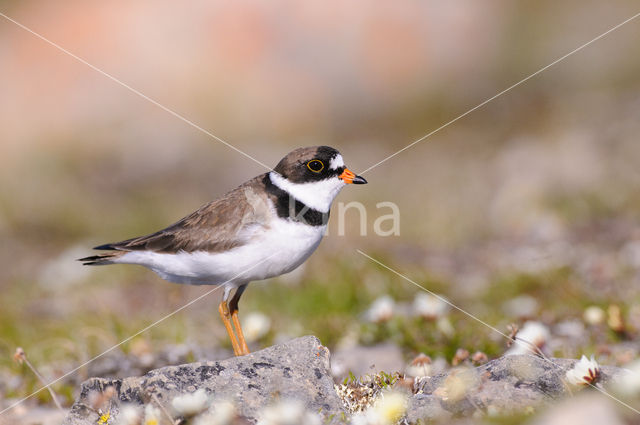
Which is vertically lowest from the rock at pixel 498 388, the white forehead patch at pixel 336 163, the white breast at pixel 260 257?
the rock at pixel 498 388

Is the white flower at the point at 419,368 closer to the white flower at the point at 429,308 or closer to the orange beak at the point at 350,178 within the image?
the white flower at the point at 429,308

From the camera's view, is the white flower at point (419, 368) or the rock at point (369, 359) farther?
the rock at point (369, 359)

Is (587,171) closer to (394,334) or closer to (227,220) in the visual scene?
(394,334)

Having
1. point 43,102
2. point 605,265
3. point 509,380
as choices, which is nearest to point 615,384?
point 509,380

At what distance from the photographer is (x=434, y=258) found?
37.9ft

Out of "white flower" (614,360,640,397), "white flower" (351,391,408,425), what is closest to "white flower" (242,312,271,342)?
"white flower" (351,391,408,425)

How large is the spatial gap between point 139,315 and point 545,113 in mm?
12007

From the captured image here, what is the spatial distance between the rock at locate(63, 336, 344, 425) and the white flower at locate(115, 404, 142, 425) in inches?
3.6

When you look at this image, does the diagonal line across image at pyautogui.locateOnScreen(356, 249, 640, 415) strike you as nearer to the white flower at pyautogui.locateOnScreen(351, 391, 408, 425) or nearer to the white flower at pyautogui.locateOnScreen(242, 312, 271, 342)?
the white flower at pyautogui.locateOnScreen(351, 391, 408, 425)

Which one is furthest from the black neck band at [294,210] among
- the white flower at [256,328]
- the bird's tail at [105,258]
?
the white flower at [256,328]

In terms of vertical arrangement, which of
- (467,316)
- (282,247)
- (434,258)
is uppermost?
(282,247)

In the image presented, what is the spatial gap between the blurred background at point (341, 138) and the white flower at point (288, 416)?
14.4 ft

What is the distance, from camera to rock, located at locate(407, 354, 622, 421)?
4246 mm

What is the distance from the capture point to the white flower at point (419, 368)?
559 cm
